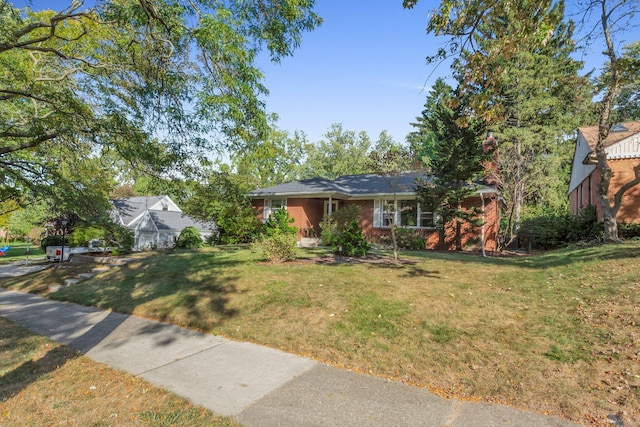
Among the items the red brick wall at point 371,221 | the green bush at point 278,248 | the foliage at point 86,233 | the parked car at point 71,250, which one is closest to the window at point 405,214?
the red brick wall at point 371,221

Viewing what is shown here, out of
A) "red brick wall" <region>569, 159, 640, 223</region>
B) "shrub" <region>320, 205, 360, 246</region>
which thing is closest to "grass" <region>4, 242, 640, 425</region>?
"shrub" <region>320, 205, 360, 246</region>

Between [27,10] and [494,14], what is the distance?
1666cm

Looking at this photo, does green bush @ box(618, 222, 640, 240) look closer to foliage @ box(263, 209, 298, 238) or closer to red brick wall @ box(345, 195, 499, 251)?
red brick wall @ box(345, 195, 499, 251)

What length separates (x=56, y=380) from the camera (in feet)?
12.8

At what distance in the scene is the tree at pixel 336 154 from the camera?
4028cm

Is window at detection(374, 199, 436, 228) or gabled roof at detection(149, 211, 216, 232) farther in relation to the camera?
gabled roof at detection(149, 211, 216, 232)

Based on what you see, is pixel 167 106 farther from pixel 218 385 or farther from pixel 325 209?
pixel 325 209

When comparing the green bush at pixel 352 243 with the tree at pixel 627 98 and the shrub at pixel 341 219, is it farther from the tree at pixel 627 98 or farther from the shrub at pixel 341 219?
the tree at pixel 627 98

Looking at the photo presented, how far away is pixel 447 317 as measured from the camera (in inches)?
209

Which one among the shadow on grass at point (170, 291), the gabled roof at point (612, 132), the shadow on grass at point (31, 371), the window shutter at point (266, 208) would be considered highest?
the gabled roof at point (612, 132)

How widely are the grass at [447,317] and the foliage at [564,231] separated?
17.0 feet

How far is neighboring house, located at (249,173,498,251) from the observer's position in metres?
15.6

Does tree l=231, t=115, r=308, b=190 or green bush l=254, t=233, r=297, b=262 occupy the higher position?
tree l=231, t=115, r=308, b=190

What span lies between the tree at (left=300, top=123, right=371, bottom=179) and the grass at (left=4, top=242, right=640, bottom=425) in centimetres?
3077
